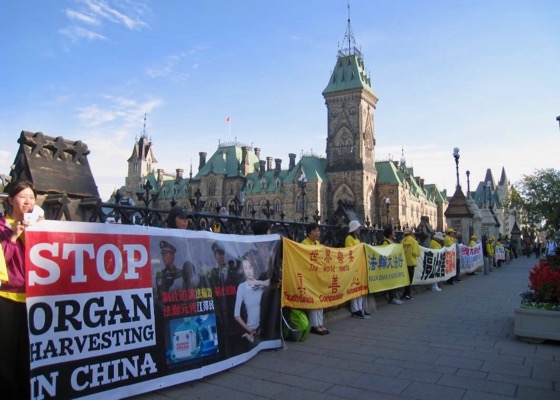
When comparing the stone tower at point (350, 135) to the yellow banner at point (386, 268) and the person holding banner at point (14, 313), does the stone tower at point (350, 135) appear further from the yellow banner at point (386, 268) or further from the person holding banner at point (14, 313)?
the person holding banner at point (14, 313)

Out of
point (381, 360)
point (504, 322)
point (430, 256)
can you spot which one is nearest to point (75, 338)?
point (381, 360)

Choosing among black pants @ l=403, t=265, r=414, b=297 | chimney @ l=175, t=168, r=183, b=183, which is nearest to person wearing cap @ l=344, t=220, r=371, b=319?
black pants @ l=403, t=265, r=414, b=297

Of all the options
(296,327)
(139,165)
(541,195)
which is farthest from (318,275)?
(139,165)

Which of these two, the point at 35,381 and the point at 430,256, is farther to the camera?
the point at 430,256

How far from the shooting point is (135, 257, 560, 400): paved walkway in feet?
14.1

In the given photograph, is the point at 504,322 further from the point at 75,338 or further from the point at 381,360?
the point at 75,338

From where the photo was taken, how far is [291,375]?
15.9 ft

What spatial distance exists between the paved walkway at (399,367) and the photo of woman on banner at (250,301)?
0.35 meters

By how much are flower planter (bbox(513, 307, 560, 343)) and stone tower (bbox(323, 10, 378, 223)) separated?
2222 inches

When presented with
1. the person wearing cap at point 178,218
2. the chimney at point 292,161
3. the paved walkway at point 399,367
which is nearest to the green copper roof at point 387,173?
the chimney at point 292,161

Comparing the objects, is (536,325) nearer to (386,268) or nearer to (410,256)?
(386,268)

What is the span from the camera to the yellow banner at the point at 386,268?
9164 millimetres

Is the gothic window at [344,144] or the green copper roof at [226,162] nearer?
the gothic window at [344,144]

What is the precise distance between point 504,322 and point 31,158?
8.13 m
